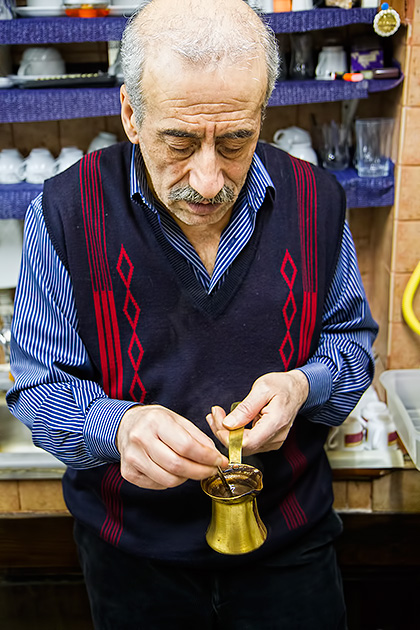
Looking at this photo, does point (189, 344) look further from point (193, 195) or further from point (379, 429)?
point (379, 429)

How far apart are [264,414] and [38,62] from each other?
1.37 metres

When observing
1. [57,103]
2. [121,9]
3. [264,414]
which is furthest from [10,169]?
[264,414]

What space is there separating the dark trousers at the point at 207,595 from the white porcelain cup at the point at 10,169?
1191mm

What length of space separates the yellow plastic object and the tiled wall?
0.03 meters

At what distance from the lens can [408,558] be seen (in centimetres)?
226

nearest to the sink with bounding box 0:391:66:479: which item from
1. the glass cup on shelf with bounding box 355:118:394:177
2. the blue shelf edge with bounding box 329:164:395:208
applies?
the blue shelf edge with bounding box 329:164:395:208

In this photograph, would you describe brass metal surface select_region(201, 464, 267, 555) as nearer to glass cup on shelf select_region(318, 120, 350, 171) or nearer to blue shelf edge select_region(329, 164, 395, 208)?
blue shelf edge select_region(329, 164, 395, 208)

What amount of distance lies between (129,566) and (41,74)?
1416mm

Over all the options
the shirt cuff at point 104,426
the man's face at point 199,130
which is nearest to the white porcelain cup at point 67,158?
the man's face at point 199,130

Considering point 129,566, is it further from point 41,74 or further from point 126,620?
point 41,74

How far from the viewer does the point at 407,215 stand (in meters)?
2.20

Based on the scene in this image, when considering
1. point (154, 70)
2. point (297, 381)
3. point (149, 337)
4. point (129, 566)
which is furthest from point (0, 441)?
point (154, 70)

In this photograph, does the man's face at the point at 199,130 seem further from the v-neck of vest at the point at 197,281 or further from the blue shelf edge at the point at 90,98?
the blue shelf edge at the point at 90,98

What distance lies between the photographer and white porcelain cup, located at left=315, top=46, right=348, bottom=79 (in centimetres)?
213
